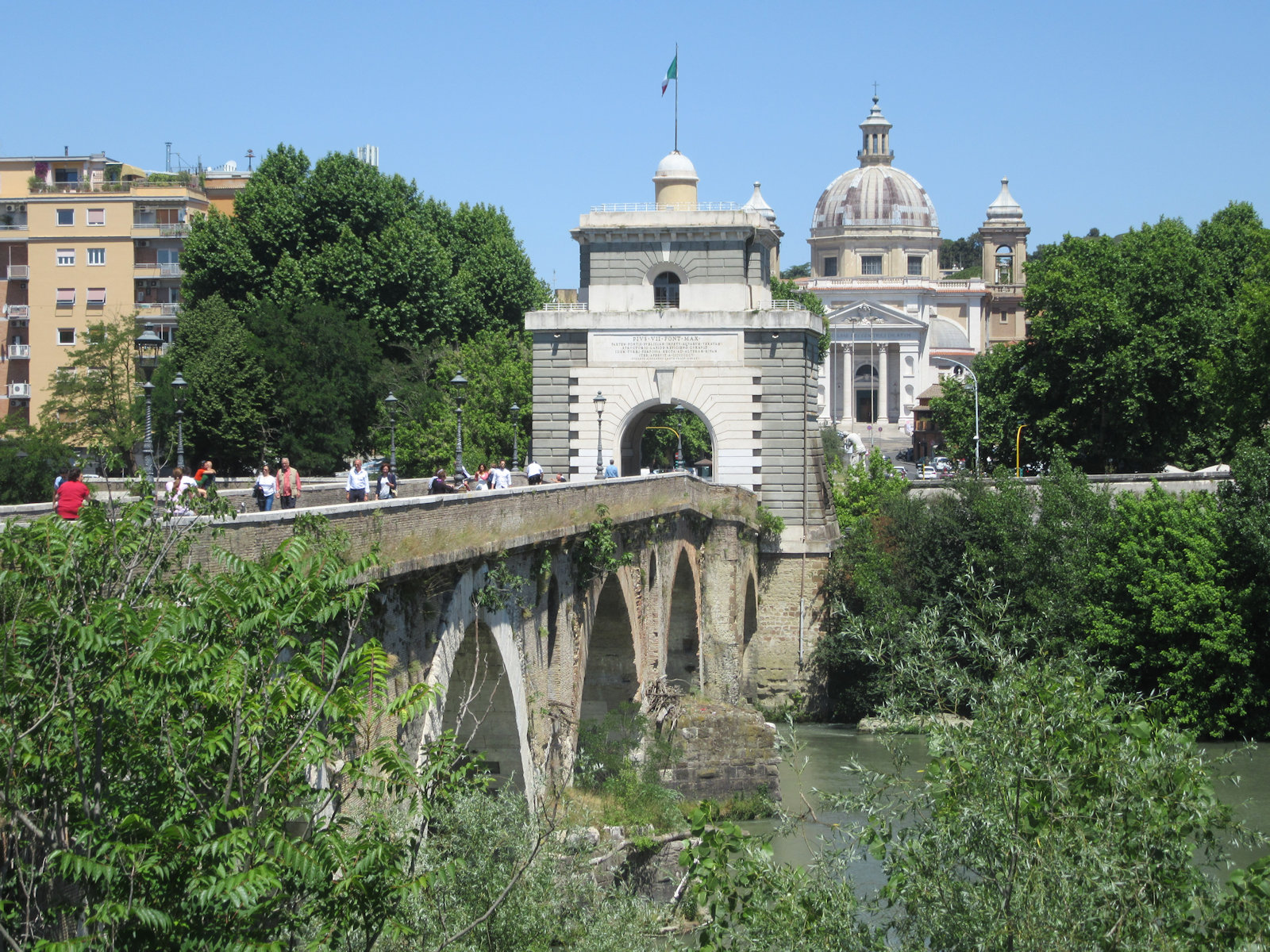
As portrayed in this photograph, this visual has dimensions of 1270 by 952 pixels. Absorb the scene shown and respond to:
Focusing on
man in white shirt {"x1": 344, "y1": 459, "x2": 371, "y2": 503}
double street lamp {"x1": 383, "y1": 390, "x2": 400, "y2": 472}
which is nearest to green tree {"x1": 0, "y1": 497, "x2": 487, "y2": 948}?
man in white shirt {"x1": 344, "y1": 459, "x2": 371, "y2": 503}

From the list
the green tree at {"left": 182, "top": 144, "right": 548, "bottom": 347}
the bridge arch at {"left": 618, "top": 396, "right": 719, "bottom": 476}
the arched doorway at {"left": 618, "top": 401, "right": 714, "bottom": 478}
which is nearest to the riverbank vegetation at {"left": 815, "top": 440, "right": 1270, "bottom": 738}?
the bridge arch at {"left": 618, "top": 396, "right": 719, "bottom": 476}

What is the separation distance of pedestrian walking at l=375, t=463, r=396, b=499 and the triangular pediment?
3848 inches

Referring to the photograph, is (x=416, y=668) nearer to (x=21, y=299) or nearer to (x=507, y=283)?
(x=507, y=283)

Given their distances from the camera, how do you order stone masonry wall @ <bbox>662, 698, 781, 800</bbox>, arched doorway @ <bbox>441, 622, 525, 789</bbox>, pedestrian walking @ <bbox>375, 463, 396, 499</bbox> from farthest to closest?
stone masonry wall @ <bbox>662, 698, 781, 800</bbox> → pedestrian walking @ <bbox>375, 463, 396, 499</bbox> → arched doorway @ <bbox>441, 622, 525, 789</bbox>

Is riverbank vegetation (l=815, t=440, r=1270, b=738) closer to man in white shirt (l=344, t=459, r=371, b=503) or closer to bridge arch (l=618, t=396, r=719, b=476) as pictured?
bridge arch (l=618, t=396, r=719, b=476)

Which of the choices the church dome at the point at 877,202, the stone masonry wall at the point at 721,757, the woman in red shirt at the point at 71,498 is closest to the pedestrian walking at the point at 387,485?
the stone masonry wall at the point at 721,757

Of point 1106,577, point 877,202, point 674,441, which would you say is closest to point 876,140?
point 877,202

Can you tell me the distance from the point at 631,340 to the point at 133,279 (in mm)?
34873

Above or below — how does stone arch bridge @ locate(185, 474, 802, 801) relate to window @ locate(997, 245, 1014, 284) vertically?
below

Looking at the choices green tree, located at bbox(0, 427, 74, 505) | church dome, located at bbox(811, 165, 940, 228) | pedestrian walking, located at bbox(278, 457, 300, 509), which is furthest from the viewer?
church dome, located at bbox(811, 165, 940, 228)

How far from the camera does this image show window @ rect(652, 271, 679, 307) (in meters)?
46.5

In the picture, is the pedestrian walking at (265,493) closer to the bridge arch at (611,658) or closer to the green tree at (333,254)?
the bridge arch at (611,658)

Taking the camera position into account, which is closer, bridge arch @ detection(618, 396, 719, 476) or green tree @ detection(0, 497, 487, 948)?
green tree @ detection(0, 497, 487, 948)

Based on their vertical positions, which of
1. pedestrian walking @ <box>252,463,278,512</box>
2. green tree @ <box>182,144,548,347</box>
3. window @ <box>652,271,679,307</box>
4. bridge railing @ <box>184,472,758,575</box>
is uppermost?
green tree @ <box>182,144,548,347</box>
